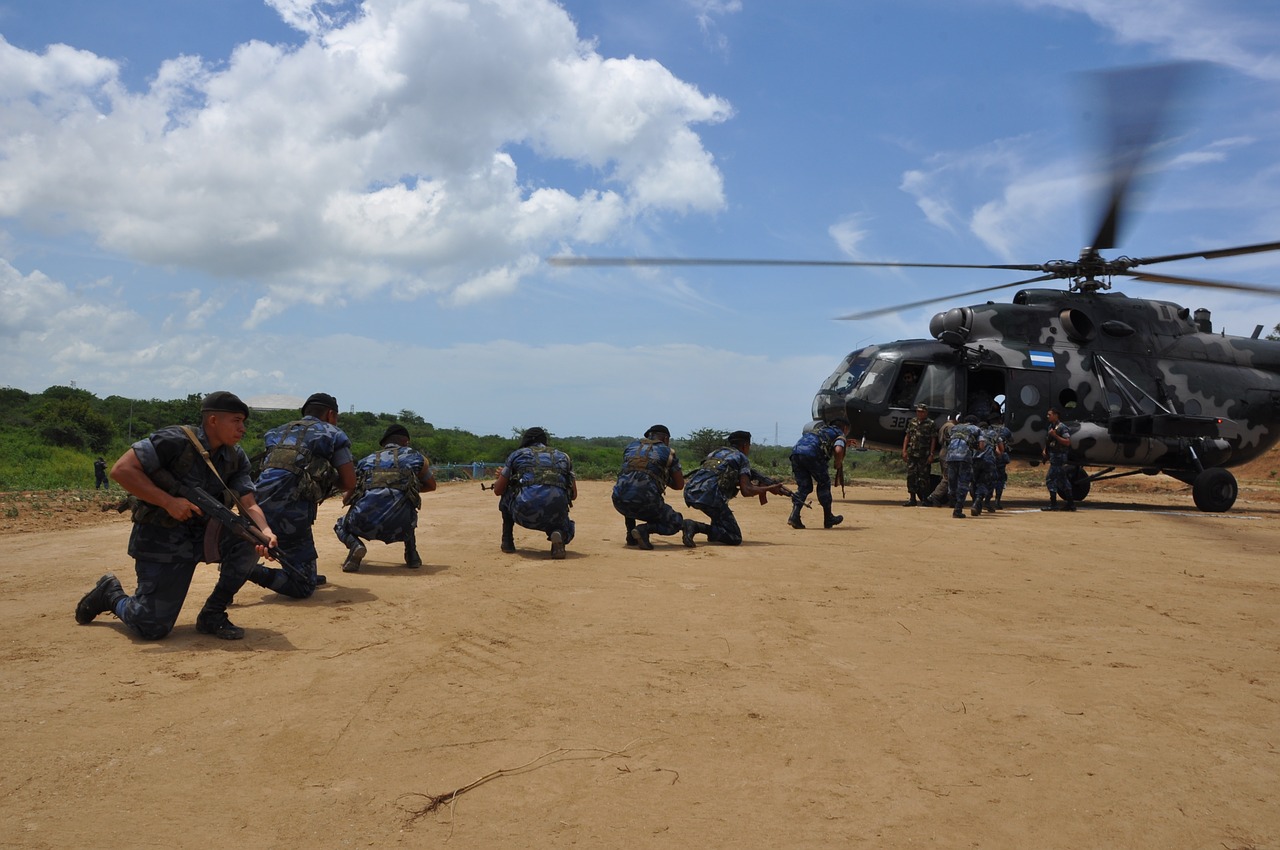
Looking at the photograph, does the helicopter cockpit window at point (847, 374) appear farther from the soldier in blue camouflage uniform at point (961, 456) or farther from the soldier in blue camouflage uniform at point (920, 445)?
the soldier in blue camouflage uniform at point (961, 456)

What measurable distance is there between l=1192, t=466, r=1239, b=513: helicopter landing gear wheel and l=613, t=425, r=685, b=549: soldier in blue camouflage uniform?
11.0 meters

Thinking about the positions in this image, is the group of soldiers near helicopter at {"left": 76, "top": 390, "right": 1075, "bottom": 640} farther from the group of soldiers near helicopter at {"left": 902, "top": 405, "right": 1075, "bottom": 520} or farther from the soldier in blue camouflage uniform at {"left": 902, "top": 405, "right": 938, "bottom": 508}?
the soldier in blue camouflage uniform at {"left": 902, "top": 405, "right": 938, "bottom": 508}

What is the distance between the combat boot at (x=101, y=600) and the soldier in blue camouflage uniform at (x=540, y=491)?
373 centimetres

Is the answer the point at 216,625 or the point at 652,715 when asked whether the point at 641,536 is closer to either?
the point at 216,625

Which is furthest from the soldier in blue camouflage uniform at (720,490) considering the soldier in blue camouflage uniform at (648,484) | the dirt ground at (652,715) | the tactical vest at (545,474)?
the dirt ground at (652,715)

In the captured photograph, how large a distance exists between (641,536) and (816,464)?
3016 mm

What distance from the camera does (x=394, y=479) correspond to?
315 inches

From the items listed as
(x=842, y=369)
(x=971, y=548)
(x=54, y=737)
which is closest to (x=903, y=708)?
(x=54, y=737)

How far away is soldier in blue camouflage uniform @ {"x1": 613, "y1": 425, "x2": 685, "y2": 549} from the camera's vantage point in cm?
967

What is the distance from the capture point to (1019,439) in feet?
50.7

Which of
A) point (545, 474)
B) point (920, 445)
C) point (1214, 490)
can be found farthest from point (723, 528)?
point (1214, 490)

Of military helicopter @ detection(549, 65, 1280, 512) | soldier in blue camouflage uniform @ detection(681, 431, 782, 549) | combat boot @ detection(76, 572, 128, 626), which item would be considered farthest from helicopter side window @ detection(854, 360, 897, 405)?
combat boot @ detection(76, 572, 128, 626)

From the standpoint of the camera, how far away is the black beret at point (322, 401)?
7.03 m

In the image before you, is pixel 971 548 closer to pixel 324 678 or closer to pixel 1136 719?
pixel 1136 719
